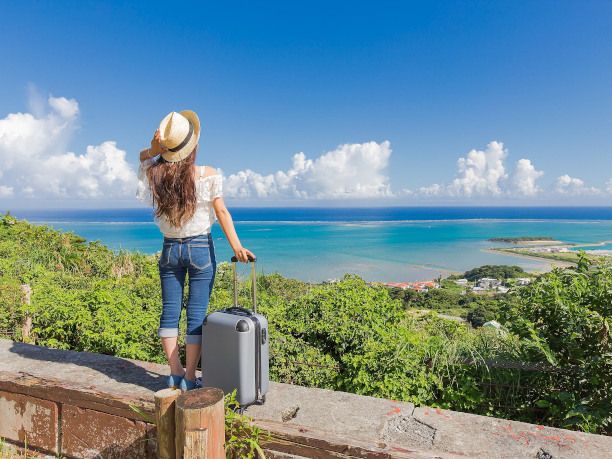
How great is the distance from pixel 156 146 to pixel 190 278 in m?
0.90

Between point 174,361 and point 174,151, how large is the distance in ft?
4.67

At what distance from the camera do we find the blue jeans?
103 inches

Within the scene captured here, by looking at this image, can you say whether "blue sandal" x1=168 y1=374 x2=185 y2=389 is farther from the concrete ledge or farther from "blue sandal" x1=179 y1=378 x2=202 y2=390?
the concrete ledge

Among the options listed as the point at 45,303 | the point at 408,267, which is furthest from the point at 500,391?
the point at 408,267

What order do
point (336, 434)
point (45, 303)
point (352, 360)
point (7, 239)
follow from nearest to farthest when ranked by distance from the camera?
point (336, 434)
point (352, 360)
point (45, 303)
point (7, 239)

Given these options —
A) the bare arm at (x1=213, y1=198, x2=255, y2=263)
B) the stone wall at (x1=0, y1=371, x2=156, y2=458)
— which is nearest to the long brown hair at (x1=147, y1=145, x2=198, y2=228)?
the bare arm at (x1=213, y1=198, x2=255, y2=263)

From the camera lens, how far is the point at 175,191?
99.7 inches

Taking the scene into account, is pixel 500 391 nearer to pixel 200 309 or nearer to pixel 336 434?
pixel 336 434

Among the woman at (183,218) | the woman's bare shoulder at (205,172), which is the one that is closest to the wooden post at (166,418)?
the woman at (183,218)

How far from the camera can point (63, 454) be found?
2.69 m

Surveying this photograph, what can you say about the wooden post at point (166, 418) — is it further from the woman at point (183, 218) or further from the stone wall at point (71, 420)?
the woman at point (183, 218)

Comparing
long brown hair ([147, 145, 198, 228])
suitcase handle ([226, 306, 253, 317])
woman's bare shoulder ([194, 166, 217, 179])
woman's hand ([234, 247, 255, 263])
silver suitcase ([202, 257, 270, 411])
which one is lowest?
silver suitcase ([202, 257, 270, 411])

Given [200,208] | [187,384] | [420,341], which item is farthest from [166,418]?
[420,341]

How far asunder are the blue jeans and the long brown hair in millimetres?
175
